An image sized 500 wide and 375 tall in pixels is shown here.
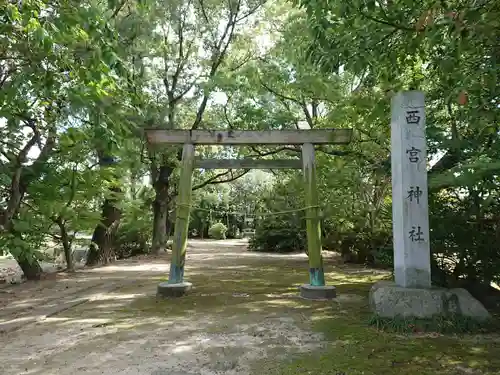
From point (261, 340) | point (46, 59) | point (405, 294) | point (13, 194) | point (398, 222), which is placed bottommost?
point (261, 340)

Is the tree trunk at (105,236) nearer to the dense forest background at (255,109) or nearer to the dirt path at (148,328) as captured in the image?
the dense forest background at (255,109)

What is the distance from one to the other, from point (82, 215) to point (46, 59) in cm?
594

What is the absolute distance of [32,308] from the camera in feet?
20.9

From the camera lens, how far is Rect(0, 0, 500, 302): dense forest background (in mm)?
3764

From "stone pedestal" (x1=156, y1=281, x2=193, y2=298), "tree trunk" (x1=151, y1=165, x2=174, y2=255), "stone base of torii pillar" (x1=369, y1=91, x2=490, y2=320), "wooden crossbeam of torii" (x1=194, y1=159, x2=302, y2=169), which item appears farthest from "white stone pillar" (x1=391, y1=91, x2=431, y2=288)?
"tree trunk" (x1=151, y1=165, x2=174, y2=255)

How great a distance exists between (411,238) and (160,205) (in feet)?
42.7

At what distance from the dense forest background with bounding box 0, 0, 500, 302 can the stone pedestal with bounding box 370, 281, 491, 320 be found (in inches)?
42.6

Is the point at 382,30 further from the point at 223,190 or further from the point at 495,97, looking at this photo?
the point at 223,190

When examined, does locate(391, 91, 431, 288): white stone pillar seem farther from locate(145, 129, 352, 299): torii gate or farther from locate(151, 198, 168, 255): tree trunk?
locate(151, 198, 168, 255): tree trunk

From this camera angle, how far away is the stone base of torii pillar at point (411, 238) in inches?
204

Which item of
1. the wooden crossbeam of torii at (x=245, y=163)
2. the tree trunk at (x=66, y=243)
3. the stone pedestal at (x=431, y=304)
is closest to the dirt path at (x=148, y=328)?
the stone pedestal at (x=431, y=304)

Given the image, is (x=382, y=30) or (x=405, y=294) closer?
(x=382, y=30)

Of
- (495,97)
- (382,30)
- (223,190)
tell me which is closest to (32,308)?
(382,30)

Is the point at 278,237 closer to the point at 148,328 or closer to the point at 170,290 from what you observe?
the point at 170,290
